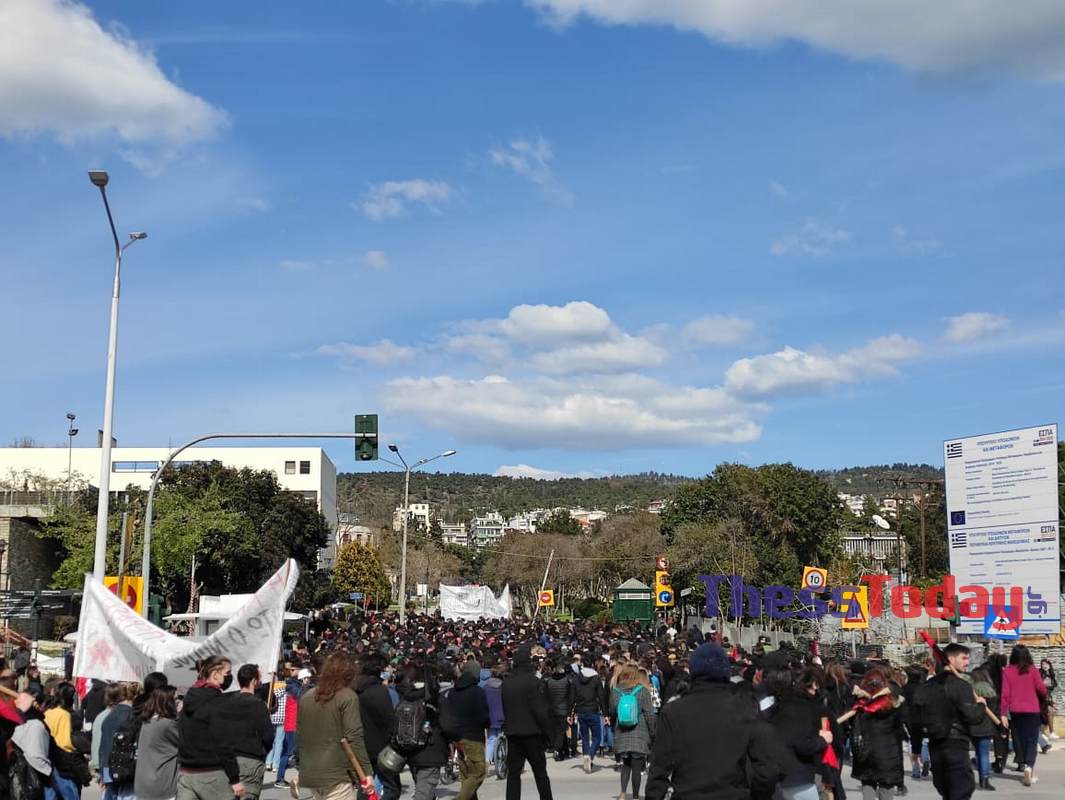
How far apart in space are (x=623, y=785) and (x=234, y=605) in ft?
75.5

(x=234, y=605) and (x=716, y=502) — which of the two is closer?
(x=234, y=605)

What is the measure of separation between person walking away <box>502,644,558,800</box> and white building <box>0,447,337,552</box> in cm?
8647

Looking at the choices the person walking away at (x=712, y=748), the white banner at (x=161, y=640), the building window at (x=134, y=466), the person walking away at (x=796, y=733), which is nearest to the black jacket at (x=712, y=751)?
the person walking away at (x=712, y=748)

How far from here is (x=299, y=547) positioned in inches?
2665

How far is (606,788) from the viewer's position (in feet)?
47.5

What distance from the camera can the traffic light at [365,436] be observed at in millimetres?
24266

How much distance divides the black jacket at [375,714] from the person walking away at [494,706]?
13.4 feet

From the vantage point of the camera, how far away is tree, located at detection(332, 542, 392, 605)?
95.2m

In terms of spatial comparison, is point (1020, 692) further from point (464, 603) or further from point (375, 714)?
point (464, 603)


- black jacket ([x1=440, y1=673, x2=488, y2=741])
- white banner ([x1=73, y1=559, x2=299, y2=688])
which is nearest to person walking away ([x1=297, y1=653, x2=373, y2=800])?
white banner ([x1=73, y1=559, x2=299, y2=688])

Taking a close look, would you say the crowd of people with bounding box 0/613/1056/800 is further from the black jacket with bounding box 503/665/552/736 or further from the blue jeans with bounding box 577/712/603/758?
the blue jeans with bounding box 577/712/603/758

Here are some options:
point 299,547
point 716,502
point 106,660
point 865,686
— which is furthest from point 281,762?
point 716,502

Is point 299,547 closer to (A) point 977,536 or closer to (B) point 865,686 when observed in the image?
(A) point 977,536

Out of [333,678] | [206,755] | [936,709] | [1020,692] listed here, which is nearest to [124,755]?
[206,755]
